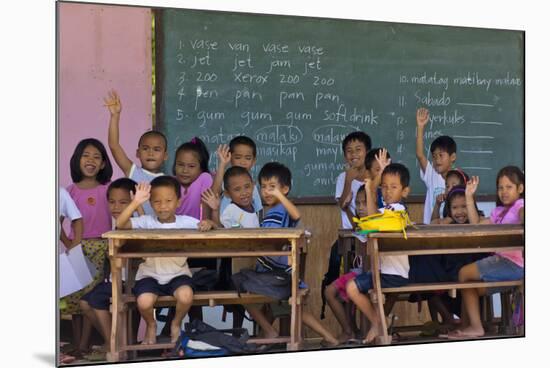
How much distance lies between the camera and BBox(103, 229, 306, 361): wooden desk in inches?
304

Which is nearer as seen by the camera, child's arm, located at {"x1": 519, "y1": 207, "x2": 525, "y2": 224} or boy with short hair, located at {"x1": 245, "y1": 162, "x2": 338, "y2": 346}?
boy with short hair, located at {"x1": 245, "y1": 162, "x2": 338, "y2": 346}

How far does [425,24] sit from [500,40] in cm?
68

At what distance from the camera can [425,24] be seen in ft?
29.4

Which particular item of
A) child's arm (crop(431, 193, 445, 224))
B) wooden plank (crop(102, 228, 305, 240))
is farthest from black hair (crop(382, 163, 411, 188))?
wooden plank (crop(102, 228, 305, 240))

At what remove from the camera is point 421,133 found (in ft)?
29.5

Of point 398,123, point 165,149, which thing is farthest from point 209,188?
point 398,123

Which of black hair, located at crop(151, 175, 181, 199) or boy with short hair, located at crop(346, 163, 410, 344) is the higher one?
black hair, located at crop(151, 175, 181, 199)

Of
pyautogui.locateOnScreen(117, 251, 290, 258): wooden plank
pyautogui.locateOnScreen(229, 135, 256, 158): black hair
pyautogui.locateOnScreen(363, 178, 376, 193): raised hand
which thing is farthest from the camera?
pyautogui.locateOnScreen(363, 178, 376, 193): raised hand

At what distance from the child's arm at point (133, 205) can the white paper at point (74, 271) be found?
407 millimetres

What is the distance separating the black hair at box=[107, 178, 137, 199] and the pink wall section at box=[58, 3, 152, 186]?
0.15 ft

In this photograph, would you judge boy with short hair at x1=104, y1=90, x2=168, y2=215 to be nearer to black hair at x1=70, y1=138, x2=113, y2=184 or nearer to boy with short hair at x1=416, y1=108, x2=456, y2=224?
black hair at x1=70, y1=138, x2=113, y2=184

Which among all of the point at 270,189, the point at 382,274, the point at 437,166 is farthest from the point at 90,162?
the point at 437,166

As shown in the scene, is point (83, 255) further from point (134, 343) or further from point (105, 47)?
point (105, 47)

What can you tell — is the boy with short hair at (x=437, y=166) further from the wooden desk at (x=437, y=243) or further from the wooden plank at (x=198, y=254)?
the wooden plank at (x=198, y=254)
